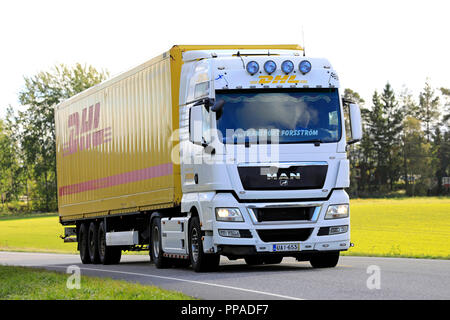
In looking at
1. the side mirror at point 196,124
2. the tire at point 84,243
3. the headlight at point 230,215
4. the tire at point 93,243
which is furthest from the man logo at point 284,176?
the tire at point 84,243

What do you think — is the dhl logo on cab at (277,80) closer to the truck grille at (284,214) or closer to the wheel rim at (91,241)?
the truck grille at (284,214)

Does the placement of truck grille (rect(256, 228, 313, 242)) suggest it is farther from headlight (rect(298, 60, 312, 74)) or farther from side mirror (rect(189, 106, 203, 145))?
headlight (rect(298, 60, 312, 74))

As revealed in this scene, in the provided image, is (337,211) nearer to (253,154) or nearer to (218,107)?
(253,154)

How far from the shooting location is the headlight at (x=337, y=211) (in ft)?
52.5

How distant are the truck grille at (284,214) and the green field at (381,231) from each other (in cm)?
2037

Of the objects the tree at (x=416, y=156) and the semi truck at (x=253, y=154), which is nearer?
the semi truck at (x=253, y=154)

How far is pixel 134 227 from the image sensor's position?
854 inches

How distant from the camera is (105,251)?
23734 millimetres

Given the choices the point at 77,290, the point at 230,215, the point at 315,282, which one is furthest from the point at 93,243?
the point at 315,282

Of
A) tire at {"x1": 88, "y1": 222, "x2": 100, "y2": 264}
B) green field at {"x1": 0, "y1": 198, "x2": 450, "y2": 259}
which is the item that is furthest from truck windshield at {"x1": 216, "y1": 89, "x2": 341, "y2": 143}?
green field at {"x1": 0, "y1": 198, "x2": 450, "y2": 259}

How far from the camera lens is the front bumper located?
15641mm

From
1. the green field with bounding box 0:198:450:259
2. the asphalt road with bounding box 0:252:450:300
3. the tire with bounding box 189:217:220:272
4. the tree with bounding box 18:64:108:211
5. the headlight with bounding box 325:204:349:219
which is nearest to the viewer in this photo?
the asphalt road with bounding box 0:252:450:300

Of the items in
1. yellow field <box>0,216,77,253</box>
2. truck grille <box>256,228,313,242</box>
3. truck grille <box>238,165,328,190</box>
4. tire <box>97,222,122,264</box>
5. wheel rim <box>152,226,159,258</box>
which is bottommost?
yellow field <box>0,216,77,253</box>

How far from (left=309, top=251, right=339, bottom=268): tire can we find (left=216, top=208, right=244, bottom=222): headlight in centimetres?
213
